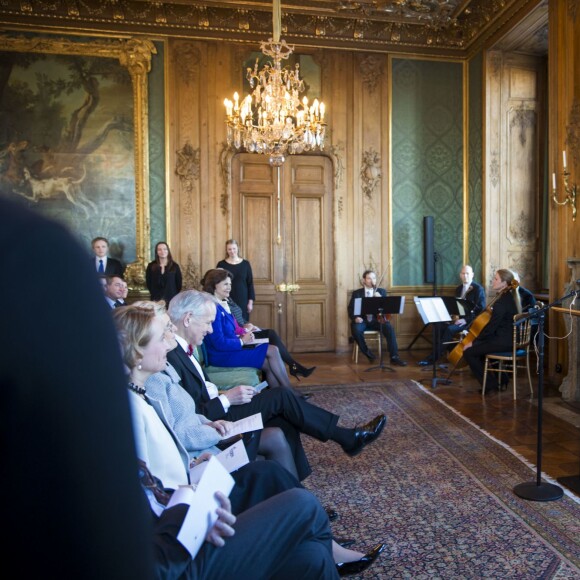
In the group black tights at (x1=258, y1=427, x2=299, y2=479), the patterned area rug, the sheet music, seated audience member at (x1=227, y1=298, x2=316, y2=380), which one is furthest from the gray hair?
the sheet music

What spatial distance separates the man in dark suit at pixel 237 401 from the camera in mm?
3152

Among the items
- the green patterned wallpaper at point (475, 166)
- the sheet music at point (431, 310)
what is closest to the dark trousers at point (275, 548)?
the sheet music at point (431, 310)

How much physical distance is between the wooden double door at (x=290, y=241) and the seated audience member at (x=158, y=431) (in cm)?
640

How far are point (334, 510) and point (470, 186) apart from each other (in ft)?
22.9

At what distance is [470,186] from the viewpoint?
29.4 feet

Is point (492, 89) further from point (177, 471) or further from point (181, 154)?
point (177, 471)

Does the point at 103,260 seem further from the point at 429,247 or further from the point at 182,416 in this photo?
the point at 182,416

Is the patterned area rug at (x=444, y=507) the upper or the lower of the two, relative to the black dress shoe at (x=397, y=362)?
lower

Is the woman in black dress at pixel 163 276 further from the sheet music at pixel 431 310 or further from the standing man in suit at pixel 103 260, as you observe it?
the sheet music at pixel 431 310

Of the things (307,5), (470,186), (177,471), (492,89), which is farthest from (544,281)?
(177,471)

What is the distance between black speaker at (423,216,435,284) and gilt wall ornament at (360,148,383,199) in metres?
0.99

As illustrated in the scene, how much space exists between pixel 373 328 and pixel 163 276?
3194mm

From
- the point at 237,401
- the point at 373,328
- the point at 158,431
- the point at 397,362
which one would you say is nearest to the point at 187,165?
the point at 373,328

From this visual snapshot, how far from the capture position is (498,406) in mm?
5449
